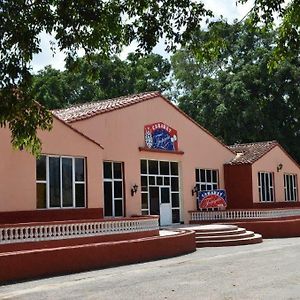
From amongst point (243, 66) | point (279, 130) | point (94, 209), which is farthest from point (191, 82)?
point (94, 209)

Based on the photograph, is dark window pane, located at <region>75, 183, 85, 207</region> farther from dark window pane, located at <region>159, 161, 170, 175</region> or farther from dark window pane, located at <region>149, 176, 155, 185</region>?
dark window pane, located at <region>159, 161, 170, 175</region>

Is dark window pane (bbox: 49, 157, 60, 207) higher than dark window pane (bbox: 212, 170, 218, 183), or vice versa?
dark window pane (bbox: 212, 170, 218, 183)

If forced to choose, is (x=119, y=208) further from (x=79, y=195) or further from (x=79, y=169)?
(x=79, y=169)

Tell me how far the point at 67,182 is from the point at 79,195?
751mm

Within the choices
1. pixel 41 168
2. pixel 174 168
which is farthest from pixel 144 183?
pixel 41 168

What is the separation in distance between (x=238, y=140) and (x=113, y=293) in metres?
30.9

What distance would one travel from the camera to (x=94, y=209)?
1986 cm

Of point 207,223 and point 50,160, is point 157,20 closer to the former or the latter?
point 50,160

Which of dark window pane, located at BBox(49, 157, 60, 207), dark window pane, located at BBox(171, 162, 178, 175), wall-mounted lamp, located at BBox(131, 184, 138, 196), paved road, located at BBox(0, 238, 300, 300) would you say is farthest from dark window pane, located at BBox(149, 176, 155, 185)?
paved road, located at BBox(0, 238, 300, 300)

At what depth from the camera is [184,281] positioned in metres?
12.1

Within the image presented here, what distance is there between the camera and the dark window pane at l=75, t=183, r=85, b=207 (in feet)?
63.7

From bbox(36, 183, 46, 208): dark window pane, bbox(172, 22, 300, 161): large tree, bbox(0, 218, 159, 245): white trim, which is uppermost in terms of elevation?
bbox(172, 22, 300, 161): large tree

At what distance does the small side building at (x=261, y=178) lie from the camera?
2938cm

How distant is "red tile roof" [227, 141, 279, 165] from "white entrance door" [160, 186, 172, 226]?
516 centimetres
